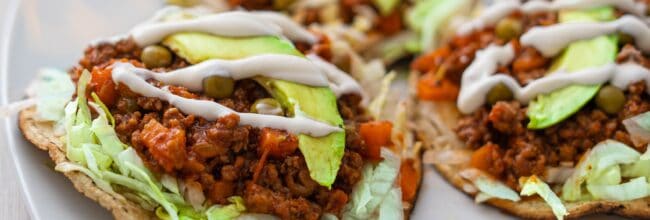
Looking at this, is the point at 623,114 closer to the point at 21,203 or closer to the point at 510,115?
the point at 510,115

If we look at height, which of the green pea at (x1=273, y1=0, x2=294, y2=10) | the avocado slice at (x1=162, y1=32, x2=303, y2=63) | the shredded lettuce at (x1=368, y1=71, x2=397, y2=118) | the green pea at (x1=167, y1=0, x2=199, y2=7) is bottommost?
the shredded lettuce at (x1=368, y1=71, x2=397, y2=118)

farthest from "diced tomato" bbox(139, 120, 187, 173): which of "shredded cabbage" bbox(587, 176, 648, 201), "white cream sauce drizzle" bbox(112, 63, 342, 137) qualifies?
"shredded cabbage" bbox(587, 176, 648, 201)

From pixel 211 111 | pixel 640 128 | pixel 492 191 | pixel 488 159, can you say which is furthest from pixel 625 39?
pixel 211 111

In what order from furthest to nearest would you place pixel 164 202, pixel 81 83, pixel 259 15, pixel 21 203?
pixel 259 15 < pixel 21 203 < pixel 81 83 < pixel 164 202

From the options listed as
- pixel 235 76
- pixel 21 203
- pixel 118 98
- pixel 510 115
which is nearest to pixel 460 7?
pixel 510 115

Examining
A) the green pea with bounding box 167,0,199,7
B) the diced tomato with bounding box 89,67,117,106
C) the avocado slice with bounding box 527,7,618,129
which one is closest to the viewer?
the diced tomato with bounding box 89,67,117,106

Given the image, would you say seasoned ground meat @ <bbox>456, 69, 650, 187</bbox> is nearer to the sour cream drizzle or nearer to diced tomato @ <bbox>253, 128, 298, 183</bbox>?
diced tomato @ <bbox>253, 128, 298, 183</bbox>

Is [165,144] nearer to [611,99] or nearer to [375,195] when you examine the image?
[375,195]
